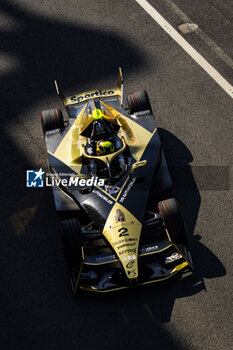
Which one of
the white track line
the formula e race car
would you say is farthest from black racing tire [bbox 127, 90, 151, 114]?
the white track line

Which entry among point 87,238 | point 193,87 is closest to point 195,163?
point 193,87

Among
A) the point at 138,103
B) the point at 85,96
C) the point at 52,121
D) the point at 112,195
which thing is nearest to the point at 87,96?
the point at 85,96

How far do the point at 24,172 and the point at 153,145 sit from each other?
2582mm

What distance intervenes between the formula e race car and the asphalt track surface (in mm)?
520

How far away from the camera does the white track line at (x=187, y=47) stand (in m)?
11.2

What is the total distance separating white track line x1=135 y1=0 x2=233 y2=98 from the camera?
36.7 feet

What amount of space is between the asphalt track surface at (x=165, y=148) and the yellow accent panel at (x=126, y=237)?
2.60ft

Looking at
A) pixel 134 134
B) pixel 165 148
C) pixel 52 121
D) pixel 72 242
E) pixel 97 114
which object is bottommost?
pixel 72 242

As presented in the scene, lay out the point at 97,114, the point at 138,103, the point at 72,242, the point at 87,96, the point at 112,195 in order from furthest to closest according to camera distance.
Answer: the point at 87,96, the point at 138,103, the point at 97,114, the point at 112,195, the point at 72,242

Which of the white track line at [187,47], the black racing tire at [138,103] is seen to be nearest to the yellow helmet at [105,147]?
the black racing tire at [138,103]

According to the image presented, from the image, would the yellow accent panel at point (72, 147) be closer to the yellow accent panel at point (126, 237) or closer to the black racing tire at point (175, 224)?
the yellow accent panel at point (126, 237)

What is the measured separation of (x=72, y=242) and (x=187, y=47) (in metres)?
5.87

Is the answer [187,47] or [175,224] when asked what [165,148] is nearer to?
[175,224]

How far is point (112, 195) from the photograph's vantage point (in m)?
8.59
